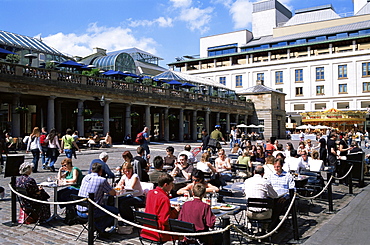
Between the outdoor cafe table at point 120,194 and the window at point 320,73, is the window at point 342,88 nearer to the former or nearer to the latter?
the window at point 320,73

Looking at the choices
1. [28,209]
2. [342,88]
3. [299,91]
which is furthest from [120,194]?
[299,91]

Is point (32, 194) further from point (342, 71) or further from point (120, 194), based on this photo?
point (342, 71)

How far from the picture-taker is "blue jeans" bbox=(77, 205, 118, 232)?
21.0ft

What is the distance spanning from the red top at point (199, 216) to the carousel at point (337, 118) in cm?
5800

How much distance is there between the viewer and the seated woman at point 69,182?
7418 millimetres

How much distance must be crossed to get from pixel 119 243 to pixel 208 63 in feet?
260

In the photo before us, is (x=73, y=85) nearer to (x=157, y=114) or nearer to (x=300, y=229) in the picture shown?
(x=157, y=114)

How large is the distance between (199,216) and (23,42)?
37.0 m

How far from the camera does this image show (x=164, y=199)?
5566 millimetres

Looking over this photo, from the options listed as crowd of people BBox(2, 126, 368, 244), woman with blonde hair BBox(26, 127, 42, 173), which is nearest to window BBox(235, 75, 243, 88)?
woman with blonde hair BBox(26, 127, 42, 173)

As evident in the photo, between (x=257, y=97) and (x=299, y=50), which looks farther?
(x=299, y=50)

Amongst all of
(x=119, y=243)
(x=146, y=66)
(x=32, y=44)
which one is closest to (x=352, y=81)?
(x=146, y=66)

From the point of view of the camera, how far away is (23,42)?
1443 inches

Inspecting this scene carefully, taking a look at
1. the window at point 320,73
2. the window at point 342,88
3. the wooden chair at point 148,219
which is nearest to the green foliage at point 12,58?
the wooden chair at point 148,219
